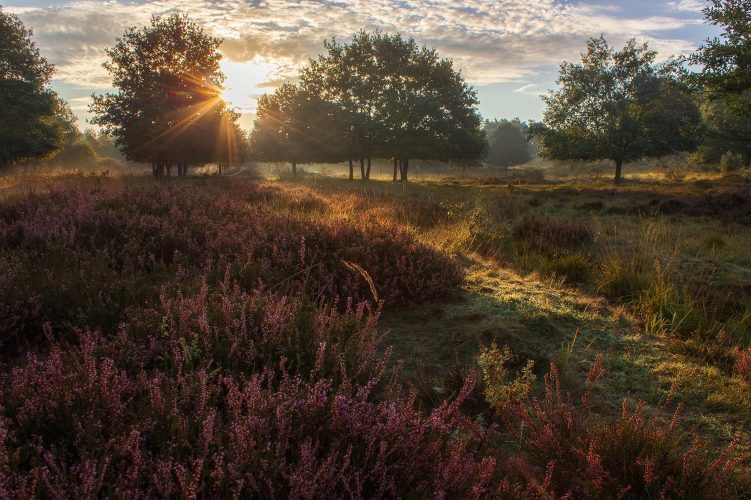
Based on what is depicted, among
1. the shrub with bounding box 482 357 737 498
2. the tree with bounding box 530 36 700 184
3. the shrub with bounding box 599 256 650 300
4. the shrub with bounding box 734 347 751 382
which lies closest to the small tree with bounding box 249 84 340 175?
the tree with bounding box 530 36 700 184

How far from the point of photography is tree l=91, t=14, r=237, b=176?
87.0ft

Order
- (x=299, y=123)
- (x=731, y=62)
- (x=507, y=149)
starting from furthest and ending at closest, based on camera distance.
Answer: (x=507, y=149) < (x=299, y=123) < (x=731, y=62)

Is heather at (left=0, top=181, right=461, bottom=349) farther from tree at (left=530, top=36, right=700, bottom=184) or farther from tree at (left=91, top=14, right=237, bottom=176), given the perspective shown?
tree at (left=530, top=36, right=700, bottom=184)

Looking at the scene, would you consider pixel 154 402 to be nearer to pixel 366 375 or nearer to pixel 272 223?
pixel 366 375

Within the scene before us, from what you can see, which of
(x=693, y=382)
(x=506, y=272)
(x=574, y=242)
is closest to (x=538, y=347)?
(x=693, y=382)

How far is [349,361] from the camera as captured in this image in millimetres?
2881

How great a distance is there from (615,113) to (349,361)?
130ft

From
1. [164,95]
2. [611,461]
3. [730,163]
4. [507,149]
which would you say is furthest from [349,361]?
[507,149]

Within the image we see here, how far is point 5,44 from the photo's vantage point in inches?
1197

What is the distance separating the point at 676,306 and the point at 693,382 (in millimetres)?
1624

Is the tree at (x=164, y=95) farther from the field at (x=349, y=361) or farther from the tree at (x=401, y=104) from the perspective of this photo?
the field at (x=349, y=361)

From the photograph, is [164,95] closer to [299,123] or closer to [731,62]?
[299,123]

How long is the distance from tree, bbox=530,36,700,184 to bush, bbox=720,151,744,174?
7.43m

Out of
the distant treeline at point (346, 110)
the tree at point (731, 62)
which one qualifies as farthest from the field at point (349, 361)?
the distant treeline at point (346, 110)
